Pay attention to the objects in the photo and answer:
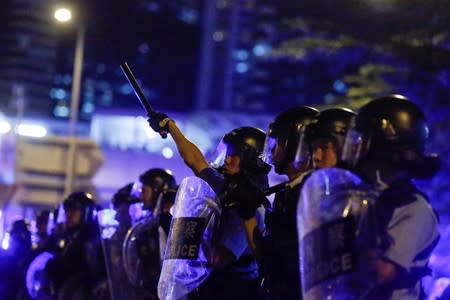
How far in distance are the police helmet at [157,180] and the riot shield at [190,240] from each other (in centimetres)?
300

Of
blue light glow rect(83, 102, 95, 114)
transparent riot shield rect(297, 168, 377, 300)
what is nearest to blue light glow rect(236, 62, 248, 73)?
blue light glow rect(83, 102, 95, 114)

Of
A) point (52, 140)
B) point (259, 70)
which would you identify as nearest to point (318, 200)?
point (52, 140)

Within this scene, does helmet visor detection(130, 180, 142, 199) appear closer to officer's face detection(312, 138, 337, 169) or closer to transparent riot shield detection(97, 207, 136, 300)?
transparent riot shield detection(97, 207, 136, 300)

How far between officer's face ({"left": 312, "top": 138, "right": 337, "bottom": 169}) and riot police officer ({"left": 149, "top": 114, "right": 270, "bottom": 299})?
1.45 ft

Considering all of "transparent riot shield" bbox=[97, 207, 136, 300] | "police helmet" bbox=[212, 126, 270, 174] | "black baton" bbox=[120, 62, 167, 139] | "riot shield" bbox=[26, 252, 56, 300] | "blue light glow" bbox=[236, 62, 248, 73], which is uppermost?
"blue light glow" bbox=[236, 62, 248, 73]

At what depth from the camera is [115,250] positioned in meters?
7.82

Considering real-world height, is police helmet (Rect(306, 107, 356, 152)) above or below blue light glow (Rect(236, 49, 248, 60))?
below

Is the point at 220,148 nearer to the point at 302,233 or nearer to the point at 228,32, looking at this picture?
the point at 302,233

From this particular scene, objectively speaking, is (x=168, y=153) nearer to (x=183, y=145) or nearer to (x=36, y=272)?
(x=36, y=272)

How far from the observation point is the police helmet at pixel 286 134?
476 cm

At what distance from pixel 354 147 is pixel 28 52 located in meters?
48.7

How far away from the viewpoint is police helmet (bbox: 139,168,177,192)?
7.98 metres

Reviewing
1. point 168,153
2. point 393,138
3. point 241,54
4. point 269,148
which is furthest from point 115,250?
point 241,54

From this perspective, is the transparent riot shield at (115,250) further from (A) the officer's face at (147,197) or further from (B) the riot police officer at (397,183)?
(B) the riot police officer at (397,183)
